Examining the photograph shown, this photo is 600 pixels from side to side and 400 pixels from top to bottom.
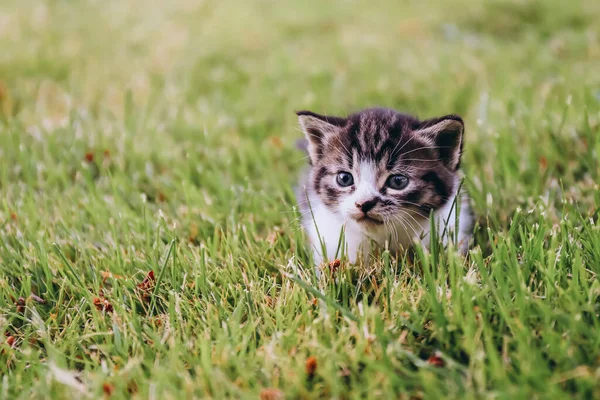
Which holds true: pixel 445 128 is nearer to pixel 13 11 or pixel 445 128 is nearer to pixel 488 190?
pixel 488 190

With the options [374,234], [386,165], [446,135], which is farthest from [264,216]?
[446,135]

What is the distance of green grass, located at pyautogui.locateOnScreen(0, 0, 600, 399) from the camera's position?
1892mm

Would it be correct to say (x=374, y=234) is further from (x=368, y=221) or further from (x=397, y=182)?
(x=397, y=182)

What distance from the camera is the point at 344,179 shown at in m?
2.63

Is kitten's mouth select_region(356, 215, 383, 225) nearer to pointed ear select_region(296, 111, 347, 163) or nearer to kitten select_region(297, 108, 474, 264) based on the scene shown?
kitten select_region(297, 108, 474, 264)

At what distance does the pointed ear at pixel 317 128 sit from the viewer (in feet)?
8.66

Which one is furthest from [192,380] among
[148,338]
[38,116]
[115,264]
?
[38,116]

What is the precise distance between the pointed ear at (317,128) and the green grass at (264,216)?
31cm

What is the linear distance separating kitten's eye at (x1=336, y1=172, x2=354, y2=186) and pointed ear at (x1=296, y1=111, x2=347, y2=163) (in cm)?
21

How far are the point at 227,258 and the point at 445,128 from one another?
3.79 feet

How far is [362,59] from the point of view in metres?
5.41

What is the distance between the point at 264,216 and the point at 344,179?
600 millimetres

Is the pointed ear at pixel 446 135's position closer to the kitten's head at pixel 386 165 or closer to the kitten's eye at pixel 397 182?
the kitten's head at pixel 386 165

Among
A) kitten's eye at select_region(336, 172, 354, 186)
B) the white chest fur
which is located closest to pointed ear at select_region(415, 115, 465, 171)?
the white chest fur
